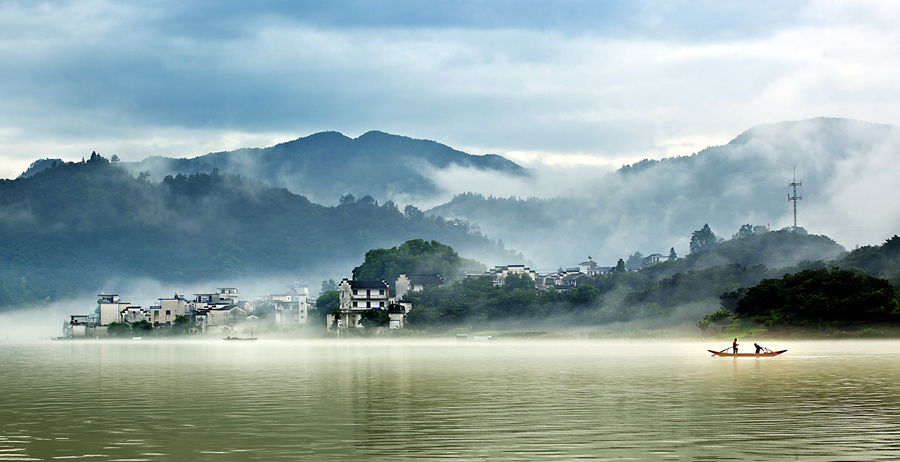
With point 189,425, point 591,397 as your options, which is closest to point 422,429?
point 189,425

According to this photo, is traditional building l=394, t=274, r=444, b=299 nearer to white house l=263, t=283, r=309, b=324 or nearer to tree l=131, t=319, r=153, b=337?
white house l=263, t=283, r=309, b=324

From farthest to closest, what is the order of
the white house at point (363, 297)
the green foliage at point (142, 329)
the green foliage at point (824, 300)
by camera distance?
the green foliage at point (142, 329)
the white house at point (363, 297)
the green foliage at point (824, 300)

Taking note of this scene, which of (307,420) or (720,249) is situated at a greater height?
(720,249)

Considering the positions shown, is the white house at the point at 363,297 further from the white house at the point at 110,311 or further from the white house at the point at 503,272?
the white house at the point at 110,311

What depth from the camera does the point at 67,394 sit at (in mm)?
29688

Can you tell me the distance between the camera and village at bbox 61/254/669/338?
108062 millimetres

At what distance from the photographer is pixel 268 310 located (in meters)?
129

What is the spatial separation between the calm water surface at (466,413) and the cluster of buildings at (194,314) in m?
84.5

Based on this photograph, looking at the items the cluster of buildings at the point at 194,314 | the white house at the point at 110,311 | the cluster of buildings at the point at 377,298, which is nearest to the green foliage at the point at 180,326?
the cluster of buildings at the point at 194,314

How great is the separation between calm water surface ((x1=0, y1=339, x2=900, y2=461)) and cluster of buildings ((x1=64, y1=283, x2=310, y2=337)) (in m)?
84.5

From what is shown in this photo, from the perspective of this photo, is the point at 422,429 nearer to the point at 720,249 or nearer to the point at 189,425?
the point at 189,425

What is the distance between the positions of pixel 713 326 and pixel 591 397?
4946 cm

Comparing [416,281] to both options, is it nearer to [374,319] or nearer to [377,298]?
[377,298]

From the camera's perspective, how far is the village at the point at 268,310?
108062 mm
